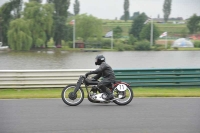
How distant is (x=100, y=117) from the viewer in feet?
22.9

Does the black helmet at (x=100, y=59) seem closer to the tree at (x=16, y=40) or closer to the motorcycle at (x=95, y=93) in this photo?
the motorcycle at (x=95, y=93)

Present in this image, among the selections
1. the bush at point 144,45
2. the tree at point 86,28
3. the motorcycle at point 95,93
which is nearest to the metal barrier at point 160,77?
the tree at point 86,28

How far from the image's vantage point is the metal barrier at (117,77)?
11852 mm

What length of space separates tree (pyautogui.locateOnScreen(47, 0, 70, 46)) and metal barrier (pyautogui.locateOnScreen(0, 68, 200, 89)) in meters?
1.62

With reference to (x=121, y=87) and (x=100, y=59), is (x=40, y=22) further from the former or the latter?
(x=121, y=87)

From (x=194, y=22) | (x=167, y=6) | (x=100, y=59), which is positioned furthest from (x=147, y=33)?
(x=167, y=6)

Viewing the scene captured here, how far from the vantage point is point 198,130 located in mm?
5590

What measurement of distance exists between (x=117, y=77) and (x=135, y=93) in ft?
4.66

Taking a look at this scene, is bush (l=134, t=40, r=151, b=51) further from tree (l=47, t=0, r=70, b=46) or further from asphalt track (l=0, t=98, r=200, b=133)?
tree (l=47, t=0, r=70, b=46)

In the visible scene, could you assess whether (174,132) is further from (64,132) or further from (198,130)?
(64,132)

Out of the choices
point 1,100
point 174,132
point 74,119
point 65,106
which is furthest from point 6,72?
point 174,132

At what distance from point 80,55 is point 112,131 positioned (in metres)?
6.17

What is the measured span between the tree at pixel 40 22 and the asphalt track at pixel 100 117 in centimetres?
201

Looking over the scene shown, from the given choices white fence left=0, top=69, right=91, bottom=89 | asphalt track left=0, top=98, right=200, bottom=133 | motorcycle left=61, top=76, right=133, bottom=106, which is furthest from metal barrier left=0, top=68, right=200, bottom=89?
motorcycle left=61, top=76, right=133, bottom=106
